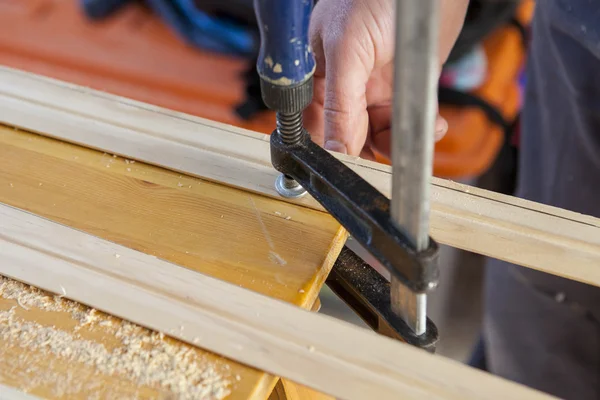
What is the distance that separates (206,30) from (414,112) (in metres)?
1.29

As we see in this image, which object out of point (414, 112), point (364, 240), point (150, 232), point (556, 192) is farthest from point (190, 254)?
point (556, 192)

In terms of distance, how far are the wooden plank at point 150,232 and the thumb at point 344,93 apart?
0.18 meters

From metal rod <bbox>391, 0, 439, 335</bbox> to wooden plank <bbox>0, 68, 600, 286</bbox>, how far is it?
172 mm

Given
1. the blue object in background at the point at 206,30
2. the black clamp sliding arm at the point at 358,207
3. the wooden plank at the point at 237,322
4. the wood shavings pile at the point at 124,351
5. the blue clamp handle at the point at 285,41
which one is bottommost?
the blue object in background at the point at 206,30

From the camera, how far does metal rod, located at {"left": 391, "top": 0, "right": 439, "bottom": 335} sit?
Result: 1.17 ft

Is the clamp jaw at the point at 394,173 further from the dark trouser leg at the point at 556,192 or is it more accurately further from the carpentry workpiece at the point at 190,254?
the dark trouser leg at the point at 556,192

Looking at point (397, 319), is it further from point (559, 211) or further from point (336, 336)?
point (559, 211)

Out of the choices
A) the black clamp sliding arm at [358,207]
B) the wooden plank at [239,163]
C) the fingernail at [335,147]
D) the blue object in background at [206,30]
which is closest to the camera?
the black clamp sliding arm at [358,207]

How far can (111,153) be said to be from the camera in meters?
0.72

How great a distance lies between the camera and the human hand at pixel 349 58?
776 mm

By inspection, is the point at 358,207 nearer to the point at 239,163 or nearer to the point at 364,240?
the point at 364,240

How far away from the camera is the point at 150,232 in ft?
2.02

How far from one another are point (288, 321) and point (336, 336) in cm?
5

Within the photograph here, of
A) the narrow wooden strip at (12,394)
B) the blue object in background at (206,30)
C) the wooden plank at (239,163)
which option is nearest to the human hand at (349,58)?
the wooden plank at (239,163)
